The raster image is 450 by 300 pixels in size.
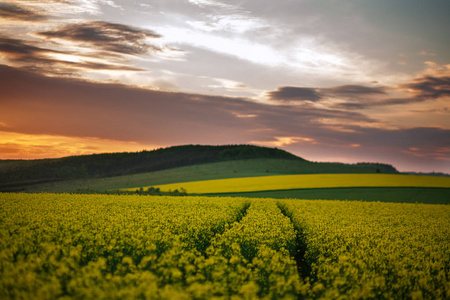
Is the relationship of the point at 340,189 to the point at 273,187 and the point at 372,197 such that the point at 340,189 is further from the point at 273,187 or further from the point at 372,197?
the point at 273,187

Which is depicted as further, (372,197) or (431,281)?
(372,197)

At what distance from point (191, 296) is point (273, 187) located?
2001 inches

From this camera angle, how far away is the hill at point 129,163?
118 meters

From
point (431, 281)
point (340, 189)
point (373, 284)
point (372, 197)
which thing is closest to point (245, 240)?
point (373, 284)

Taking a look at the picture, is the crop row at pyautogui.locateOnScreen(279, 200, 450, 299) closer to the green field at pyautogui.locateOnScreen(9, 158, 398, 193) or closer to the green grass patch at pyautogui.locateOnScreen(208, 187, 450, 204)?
the green grass patch at pyautogui.locateOnScreen(208, 187, 450, 204)

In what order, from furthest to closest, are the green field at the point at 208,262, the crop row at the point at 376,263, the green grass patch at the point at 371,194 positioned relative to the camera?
the green grass patch at the point at 371,194
the crop row at the point at 376,263
the green field at the point at 208,262

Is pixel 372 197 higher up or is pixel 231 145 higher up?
pixel 231 145

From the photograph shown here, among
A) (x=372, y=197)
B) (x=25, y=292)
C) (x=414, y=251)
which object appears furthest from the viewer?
(x=372, y=197)

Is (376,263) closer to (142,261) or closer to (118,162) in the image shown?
(142,261)

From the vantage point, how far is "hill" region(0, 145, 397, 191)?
11786 centimetres

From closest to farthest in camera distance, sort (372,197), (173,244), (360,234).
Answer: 1. (173,244)
2. (360,234)
3. (372,197)

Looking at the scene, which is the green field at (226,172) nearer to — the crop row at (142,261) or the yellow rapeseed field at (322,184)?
the yellow rapeseed field at (322,184)

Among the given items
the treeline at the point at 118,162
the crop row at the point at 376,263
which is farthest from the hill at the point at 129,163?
the crop row at the point at 376,263

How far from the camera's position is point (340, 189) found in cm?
5259
